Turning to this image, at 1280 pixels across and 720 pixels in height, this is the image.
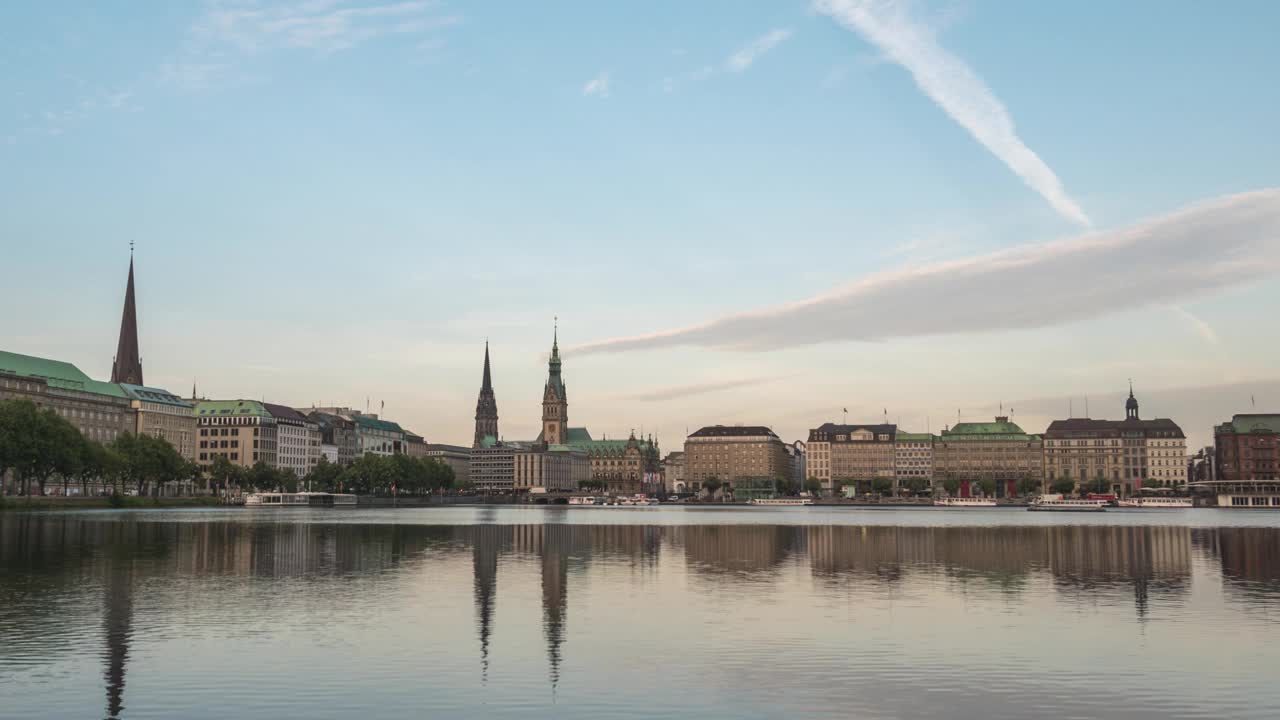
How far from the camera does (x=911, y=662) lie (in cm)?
2930

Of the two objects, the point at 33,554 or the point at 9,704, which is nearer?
the point at 9,704

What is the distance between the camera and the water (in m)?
24.4

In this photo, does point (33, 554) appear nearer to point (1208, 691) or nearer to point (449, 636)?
point (449, 636)

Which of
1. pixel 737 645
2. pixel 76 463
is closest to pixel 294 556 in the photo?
pixel 737 645

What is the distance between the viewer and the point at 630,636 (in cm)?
3381

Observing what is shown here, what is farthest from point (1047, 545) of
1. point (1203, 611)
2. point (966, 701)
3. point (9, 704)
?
point (9, 704)

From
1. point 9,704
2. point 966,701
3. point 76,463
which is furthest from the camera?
point 76,463

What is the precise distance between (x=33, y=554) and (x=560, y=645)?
138 feet

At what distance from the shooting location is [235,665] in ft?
91.9

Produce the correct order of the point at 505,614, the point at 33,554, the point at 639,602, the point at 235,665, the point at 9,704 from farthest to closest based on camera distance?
the point at 33,554, the point at 639,602, the point at 505,614, the point at 235,665, the point at 9,704

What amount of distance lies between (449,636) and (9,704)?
486 inches

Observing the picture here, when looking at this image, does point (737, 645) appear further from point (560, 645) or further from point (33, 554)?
point (33, 554)

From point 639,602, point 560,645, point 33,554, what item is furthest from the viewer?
point 33,554

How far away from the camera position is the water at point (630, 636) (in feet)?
80.1
